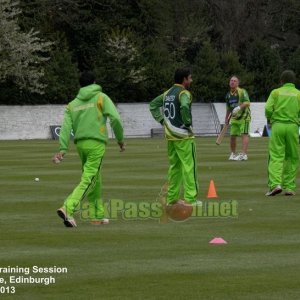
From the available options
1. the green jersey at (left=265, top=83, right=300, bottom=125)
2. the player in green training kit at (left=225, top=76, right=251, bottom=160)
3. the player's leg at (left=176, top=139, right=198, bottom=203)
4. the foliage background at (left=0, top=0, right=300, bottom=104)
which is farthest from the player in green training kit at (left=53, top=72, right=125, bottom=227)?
the foliage background at (left=0, top=0, right=300, bottom=104)

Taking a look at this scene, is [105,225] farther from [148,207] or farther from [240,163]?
[240,163]

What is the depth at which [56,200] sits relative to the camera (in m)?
19.7

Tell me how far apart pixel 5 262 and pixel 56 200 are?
7.89 m

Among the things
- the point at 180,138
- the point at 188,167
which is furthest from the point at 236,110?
the point at 188,167

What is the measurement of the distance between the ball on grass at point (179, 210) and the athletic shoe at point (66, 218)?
5.89 feet

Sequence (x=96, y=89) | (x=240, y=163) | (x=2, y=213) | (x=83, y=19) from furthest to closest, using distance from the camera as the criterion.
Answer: (x=83, y=19) → (x=240, y=163) → (x=2, y=213) → (x=96, y=89)

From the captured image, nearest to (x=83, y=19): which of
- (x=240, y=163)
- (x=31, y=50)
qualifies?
(x=31, y=50)

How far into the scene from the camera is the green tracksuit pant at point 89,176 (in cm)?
1518

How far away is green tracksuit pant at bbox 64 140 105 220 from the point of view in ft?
49.8

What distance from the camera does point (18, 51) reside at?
64688 millimetres

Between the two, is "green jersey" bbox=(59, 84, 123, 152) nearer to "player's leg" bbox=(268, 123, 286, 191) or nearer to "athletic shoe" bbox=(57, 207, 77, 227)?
"athletic shoe" bbox=(57, 207, 77, 227)

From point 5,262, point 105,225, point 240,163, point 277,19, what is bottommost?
point 277,19

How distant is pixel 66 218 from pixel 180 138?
302 centimetres

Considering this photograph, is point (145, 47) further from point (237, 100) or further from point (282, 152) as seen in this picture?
point (282, 152)
